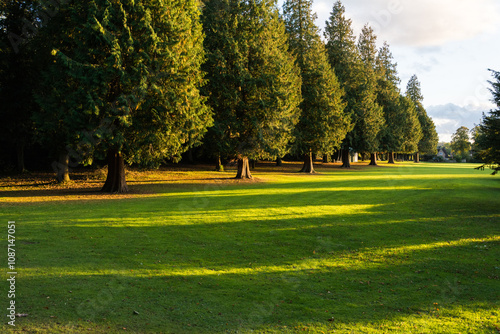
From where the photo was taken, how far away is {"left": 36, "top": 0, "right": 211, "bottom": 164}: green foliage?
19031 millimetres

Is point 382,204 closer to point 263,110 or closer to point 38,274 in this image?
point 263,110

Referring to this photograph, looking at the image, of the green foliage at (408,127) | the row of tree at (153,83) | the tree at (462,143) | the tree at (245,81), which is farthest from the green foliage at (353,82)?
→ the tree at (462,143)

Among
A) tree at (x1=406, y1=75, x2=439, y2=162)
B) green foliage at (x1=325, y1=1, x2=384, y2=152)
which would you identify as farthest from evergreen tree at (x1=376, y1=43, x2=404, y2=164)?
tree at (x1=406, y1=75, x2=439, y2=162)

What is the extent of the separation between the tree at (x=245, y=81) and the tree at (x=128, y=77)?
744 centimetres

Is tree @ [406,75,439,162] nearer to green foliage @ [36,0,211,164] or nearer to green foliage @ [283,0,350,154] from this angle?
green foliage @ [283,0,350,154]

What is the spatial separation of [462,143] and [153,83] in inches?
5561

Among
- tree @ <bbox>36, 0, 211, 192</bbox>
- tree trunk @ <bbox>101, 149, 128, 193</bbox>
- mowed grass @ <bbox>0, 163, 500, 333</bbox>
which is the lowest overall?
mowed grass @ <bbox>0, 163, 500, 333</bbox>

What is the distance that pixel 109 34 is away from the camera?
62.7 ft

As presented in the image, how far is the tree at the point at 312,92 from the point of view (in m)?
43.7

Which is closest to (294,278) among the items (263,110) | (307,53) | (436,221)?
(436,221)

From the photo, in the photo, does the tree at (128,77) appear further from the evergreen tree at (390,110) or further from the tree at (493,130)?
the evergreen tree at (390,110)

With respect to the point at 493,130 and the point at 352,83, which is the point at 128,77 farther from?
the point at 352,83

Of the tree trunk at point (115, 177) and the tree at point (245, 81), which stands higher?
the tree at point (245, 81)

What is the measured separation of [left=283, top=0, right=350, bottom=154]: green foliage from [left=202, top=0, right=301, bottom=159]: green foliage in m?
12.3
